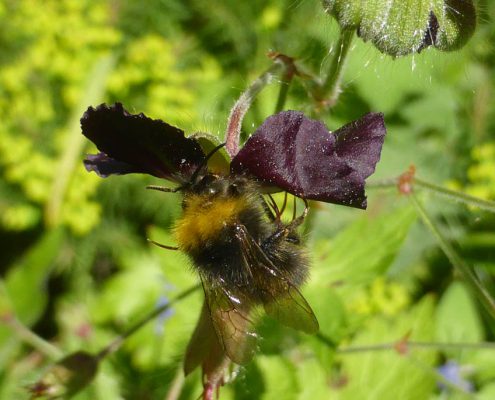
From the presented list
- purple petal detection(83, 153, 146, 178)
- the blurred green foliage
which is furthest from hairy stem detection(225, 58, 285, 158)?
the blurred green foliage

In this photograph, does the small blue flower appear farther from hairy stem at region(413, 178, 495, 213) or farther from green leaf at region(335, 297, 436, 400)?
hairy stem at region(413, 178, 495, 213)

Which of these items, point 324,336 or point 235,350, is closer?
point 235,350

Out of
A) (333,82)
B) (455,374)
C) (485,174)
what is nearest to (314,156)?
(333,82)

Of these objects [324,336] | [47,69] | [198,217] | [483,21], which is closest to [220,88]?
[47,69]

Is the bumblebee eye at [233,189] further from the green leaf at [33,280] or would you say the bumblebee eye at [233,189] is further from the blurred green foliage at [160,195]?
the green leaf at [33,280]

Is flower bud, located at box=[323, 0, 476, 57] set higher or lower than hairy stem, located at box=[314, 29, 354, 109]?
higher

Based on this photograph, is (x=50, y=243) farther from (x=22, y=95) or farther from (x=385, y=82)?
(x=385, y=82)
